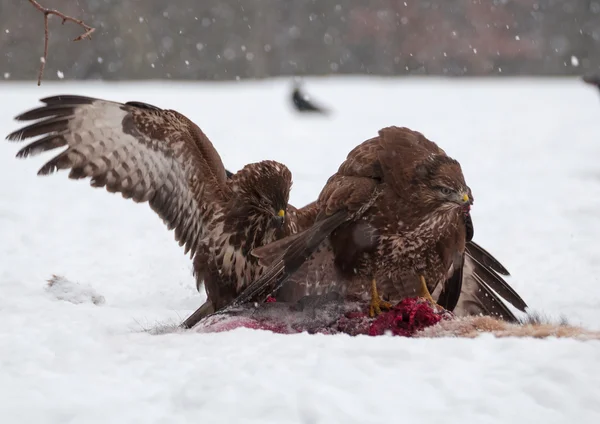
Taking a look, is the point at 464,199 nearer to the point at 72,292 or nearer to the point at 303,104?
the point at 72,292

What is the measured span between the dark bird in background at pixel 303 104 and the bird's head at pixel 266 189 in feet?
38.4

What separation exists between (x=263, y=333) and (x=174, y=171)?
54.8 inches

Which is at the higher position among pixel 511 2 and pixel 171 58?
pixel 511 2

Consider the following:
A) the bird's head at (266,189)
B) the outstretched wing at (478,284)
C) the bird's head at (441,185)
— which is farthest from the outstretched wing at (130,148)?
the outstretched wing at (478,284)

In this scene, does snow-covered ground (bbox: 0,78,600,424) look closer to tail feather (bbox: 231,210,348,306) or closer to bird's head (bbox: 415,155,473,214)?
tail feather (bbox: 231,210,348,306)

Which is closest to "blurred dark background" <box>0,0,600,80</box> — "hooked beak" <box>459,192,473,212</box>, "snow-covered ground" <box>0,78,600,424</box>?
"snow-covered ground" <box>0,78,600,424</box>

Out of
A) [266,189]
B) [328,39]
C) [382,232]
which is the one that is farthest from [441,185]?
[328,39]

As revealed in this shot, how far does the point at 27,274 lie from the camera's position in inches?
205

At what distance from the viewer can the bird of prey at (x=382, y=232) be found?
11.8 ft

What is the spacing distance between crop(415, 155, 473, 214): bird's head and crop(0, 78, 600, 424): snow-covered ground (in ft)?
2.39

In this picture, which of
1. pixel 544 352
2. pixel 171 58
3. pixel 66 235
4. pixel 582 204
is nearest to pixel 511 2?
pixel 171 58

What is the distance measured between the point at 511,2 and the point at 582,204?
26210mm

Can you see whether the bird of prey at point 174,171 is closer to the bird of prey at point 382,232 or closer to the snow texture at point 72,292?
the bird of prey at point 382,232

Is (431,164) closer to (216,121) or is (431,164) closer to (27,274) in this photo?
(27,274)
